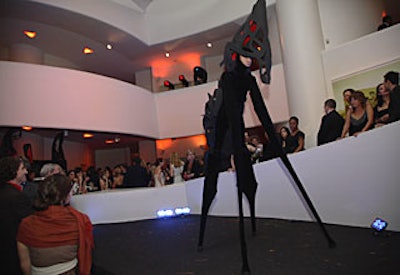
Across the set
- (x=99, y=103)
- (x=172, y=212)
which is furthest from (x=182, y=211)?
(x=99, y=103)

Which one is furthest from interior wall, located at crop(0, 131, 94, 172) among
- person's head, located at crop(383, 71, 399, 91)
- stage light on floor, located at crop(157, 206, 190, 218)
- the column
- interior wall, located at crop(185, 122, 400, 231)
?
person's head, located at crop(383, 71, 399, 91)

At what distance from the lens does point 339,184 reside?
3164 millimetres

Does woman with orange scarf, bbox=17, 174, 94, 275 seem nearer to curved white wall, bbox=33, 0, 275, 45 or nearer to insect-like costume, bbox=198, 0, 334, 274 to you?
insect-like costume, bbox=198, 0, 334, 274

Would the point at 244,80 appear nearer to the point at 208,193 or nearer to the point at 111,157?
the point at 208,193

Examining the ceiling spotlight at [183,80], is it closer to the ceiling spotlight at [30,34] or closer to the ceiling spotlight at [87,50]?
the ceiling spotlight at [87,50]

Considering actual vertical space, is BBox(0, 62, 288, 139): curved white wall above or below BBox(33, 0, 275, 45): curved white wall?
below

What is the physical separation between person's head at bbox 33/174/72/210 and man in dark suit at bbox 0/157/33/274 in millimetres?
386

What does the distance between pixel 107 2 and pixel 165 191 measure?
18.4 feet

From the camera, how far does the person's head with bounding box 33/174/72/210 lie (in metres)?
1.71

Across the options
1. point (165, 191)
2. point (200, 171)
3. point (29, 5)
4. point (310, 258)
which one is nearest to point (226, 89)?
point (310, 258)

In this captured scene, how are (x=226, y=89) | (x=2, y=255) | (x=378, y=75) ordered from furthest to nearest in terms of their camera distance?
(x=378, y=75), (x=226, y=89), (x=2, y=255)

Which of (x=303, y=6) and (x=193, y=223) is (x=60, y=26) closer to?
(x=303, y=6)

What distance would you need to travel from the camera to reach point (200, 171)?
19.7ft

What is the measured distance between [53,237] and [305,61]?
239 inches
